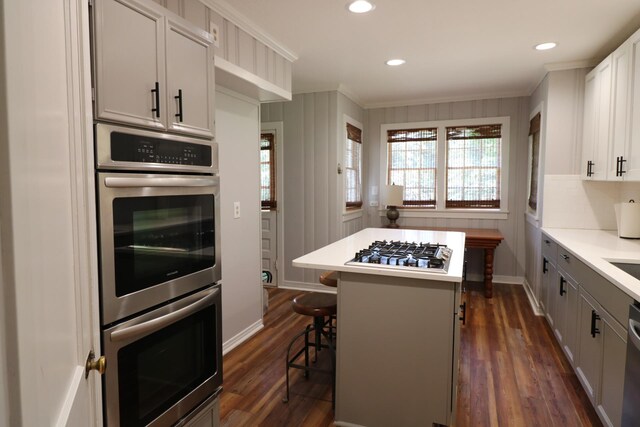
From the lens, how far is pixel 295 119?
4.76 meters

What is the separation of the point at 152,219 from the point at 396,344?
1323 millimetres

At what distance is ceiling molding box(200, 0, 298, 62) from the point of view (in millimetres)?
2418

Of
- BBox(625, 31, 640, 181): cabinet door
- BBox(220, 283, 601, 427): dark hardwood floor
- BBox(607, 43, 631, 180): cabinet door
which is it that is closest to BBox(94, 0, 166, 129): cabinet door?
BBox(220, 283, 601, 427): dark hardwood floor

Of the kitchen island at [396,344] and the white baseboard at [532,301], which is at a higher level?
the kitchen island at [396,344]

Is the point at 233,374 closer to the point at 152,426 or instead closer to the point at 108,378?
the point at 152,426

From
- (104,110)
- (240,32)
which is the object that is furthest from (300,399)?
(240,32)

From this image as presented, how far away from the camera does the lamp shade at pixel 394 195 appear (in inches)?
203

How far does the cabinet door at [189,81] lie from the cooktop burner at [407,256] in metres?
1.05

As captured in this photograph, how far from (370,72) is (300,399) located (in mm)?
3154

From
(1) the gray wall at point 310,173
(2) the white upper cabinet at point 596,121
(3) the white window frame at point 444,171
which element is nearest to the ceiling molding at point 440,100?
(3) the white window frame at point 444,171

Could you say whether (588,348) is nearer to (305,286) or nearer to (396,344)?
(396,344)

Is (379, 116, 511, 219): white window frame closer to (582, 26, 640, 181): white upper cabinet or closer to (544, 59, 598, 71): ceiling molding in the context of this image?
(544, 59, 598, 71): ceiling molding

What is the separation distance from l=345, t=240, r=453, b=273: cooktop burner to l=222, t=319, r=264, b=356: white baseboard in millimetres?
1418

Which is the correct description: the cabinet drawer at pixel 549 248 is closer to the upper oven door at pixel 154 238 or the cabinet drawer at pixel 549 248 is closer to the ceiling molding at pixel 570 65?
the ceiling molding at pixel 570 65
